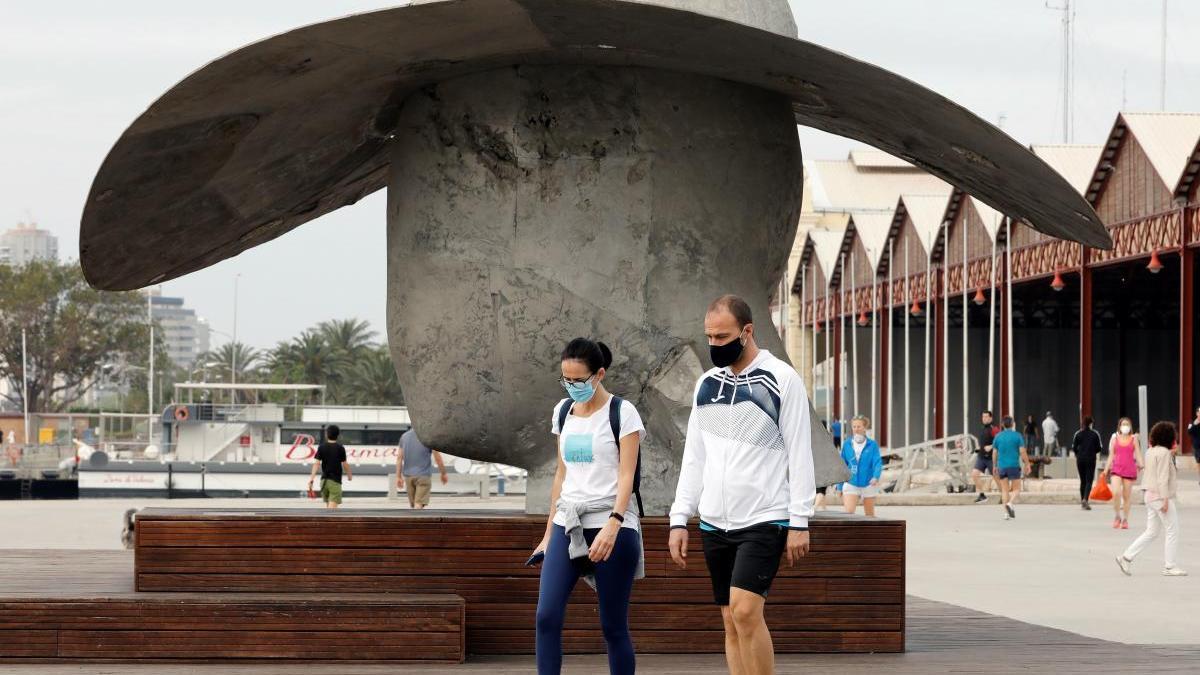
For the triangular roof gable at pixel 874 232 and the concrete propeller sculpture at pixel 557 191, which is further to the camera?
the triangular roof gable at pixel 874 232

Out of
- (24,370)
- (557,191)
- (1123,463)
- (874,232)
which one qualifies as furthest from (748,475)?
(24,370)

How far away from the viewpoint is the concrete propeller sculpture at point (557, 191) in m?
8.84

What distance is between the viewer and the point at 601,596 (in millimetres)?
6762

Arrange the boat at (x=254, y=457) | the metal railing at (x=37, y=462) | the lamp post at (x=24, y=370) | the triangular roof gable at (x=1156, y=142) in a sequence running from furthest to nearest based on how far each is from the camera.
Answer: the lamp post at (x=24, y=370)
the metal railing at (x=37, y=462)
the triangular roof gable at (x=1156, y=142)
the boat at (x=254, y=457)

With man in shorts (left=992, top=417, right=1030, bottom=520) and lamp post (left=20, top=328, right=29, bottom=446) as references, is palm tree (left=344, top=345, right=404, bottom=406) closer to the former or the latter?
lamp post (left=20, top=328, right=29, bottom=446)

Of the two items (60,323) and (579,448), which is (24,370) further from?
(579,448)

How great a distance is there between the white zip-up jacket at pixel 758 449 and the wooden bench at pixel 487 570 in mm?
2282

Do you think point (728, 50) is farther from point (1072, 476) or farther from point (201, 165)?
point (1072, 476)

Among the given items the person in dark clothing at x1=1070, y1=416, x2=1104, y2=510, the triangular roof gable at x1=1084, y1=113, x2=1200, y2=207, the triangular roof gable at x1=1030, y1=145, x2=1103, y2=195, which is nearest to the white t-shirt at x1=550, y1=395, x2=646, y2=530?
the person in dark clothing at x1=1070, y1=416, x2=1104, y2=510

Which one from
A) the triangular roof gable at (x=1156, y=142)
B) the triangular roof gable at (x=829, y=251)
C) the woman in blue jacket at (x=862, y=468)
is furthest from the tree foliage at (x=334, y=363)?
the woman in blue jacket at (x=862, y=468)

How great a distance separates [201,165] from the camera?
9164mm

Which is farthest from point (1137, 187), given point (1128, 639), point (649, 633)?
point (649, 633)

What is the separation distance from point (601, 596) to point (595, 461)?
1.76ft

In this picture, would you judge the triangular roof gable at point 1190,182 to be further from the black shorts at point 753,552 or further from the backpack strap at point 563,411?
the black shorts at point 753,552
